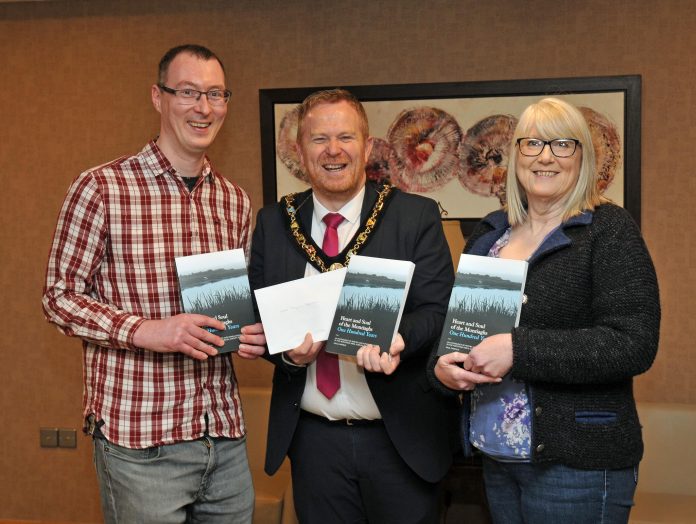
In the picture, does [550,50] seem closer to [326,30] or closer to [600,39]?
[600,39]

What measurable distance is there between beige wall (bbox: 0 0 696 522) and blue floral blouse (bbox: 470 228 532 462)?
2.18 meters

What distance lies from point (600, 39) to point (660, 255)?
1.09 meters

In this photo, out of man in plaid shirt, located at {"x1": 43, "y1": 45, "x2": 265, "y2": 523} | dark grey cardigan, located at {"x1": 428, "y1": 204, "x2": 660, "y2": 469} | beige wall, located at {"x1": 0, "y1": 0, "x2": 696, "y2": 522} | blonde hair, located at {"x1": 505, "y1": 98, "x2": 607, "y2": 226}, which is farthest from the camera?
beige wall, located at {"x1": 0, "y1": 0, "x2": 696, "y2": 522}

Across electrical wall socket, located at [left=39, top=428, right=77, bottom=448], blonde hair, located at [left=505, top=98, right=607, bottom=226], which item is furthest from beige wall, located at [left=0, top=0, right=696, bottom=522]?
blonde hair, located at [left=505, top=98, right=607, bottom=226]

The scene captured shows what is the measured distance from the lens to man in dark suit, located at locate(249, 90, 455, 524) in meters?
2.14

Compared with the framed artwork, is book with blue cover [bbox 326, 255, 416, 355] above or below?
below

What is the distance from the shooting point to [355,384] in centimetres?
216

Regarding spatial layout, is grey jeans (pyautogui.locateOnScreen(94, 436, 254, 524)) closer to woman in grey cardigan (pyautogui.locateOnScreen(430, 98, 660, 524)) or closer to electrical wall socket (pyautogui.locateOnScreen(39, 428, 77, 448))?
woman in grey cardigan (pyautogui.locateOnScreen(430, 98, 660, 524))

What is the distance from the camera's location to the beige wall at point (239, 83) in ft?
12.2

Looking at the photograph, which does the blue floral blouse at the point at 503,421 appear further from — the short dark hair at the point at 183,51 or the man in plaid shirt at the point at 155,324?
the short dark hair at the point at 183,51

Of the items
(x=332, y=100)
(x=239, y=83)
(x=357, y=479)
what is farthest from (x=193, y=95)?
(x=239, y=83)

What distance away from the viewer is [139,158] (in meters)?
2.23

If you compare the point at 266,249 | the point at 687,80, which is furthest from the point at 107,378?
the point at 687,80

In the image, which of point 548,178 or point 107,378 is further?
point 107,378
